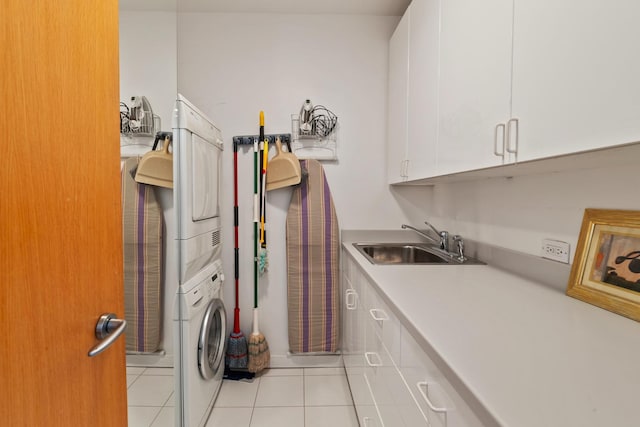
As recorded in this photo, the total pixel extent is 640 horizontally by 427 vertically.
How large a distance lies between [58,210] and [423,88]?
5.24 feet

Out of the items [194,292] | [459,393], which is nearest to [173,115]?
[194,292]

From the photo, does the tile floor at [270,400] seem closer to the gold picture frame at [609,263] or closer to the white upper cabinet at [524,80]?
the gold picture frame at [609,263]

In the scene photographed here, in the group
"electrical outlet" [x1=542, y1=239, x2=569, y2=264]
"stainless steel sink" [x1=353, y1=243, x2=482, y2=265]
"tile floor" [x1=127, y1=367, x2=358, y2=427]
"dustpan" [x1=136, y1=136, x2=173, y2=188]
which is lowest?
"tile floor" [x1=127, y1=367, x2=358, y2=427]

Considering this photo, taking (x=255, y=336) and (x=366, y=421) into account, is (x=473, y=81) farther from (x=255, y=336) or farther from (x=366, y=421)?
(x=255, y=336)

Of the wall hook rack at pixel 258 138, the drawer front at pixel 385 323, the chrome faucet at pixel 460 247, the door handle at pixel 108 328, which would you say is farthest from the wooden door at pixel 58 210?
the chrome faucet at pixel 460 247

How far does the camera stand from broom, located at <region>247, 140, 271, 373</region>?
86.1 inches

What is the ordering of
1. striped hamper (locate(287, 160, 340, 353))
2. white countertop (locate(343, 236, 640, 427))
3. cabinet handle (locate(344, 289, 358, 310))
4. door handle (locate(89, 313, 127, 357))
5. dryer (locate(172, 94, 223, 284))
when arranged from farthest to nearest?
striped hamper (locate(287, 160, 340, 353)) → cabinet handle (locate(344, 289, 358, 310)) → dryer (locate(172, 94, 223, 284)) → door handle (locate(89, 313, 127, 357)) → white countertop (locate(343, 236, 640, 427))

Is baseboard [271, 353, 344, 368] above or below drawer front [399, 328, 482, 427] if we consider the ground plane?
below

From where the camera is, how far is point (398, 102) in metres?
2.04

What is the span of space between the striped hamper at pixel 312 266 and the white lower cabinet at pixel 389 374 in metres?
0.30

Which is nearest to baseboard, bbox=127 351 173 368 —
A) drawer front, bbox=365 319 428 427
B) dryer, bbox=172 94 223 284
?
dryer, bbox=172 94 223 284

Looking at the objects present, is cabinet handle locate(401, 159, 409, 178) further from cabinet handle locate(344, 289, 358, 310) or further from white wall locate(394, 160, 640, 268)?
cabinet handle locate(344, 289, 358, 310)

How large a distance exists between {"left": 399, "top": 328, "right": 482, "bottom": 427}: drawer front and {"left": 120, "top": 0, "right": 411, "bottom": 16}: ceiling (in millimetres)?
2205

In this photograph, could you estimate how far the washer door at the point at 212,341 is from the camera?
5.51 ft
